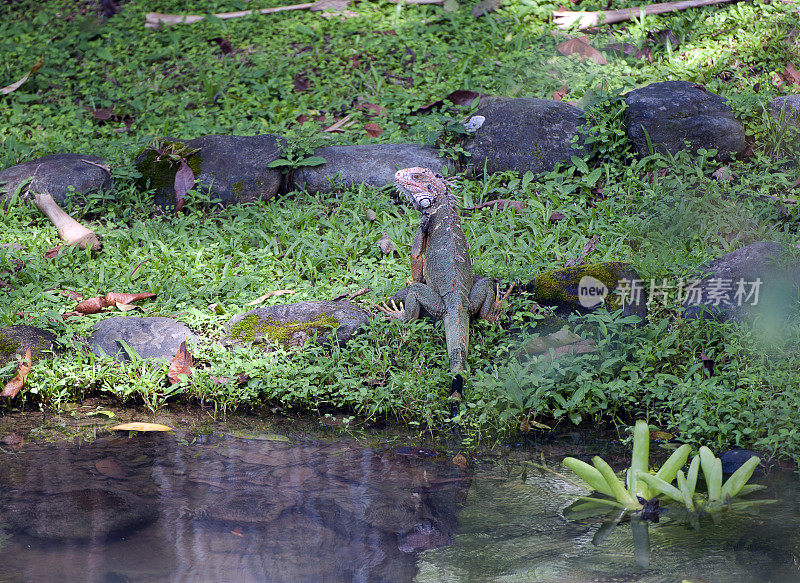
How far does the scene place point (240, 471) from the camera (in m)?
4.14

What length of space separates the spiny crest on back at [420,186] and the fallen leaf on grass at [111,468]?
8.32 feet

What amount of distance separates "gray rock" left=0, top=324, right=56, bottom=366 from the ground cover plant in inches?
5.2

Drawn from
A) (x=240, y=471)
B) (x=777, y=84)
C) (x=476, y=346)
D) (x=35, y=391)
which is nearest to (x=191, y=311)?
(x=35, y=391)

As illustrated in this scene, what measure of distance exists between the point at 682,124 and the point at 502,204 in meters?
1.75

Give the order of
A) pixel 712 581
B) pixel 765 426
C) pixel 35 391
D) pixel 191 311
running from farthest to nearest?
pixel 191 311 < pixel 35 391 < pixel 765 426 < pixel 712 581

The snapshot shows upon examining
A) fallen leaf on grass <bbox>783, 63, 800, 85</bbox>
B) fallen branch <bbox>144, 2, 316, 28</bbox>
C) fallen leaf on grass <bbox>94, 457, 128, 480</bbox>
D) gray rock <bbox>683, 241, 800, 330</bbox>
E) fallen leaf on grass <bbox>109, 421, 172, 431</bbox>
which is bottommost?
fallen leaf on grass <bbox>109, 421, 172, 431</bbox>

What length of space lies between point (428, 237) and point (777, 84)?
15.0 feet

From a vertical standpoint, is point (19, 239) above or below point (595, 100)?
below

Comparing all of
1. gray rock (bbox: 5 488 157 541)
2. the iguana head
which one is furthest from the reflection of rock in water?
the iguana head

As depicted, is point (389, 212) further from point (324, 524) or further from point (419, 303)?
point (324, 524)

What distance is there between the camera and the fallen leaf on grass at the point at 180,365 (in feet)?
16.1

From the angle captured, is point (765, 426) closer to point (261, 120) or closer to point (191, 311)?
point (191, 311)

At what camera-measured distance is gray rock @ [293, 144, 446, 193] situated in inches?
277

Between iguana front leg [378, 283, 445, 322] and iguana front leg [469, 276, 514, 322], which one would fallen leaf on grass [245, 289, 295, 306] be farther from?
iguana front leg [469, 276, 514, 322]
